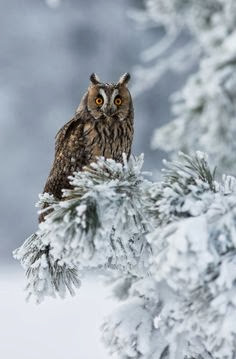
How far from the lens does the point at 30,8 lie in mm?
16328

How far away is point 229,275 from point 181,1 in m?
4.99

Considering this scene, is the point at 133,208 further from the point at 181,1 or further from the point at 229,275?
the point at 181,1

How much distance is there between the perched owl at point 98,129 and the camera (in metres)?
1.78

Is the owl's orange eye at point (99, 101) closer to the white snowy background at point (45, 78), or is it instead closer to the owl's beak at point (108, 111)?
the owl's beak at point (108, 111)

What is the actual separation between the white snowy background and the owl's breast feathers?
494 inches

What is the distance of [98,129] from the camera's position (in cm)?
190

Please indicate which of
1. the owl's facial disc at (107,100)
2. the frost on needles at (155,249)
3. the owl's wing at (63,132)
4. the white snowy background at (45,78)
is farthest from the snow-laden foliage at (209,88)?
the white snowy background at (45,78)

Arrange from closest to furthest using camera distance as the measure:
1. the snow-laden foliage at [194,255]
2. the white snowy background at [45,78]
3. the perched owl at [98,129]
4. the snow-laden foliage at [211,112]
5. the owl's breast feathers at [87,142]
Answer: the snow-laden foliage at [194,255] < the owl's breast feathers at [87,142] < the perched owl at [98,129] < the snow-laden foliage at [211,112] < the white snowy background at [45,78]

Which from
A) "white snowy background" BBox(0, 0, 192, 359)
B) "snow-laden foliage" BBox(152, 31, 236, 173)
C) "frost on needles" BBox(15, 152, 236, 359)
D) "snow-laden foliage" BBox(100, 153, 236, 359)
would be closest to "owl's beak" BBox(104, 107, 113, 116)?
"frost on needles" BBox(15, 152, 236, 359)

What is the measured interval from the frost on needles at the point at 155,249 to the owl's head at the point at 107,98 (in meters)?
0.77

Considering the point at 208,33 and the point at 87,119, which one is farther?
the point at 208,33

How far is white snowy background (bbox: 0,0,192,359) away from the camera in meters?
15.4

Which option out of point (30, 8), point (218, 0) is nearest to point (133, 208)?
point (218, 0)

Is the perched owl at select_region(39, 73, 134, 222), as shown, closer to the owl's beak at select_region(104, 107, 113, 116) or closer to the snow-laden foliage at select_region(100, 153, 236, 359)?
the owl's beak at select_region(104, 107, 113, 116)
